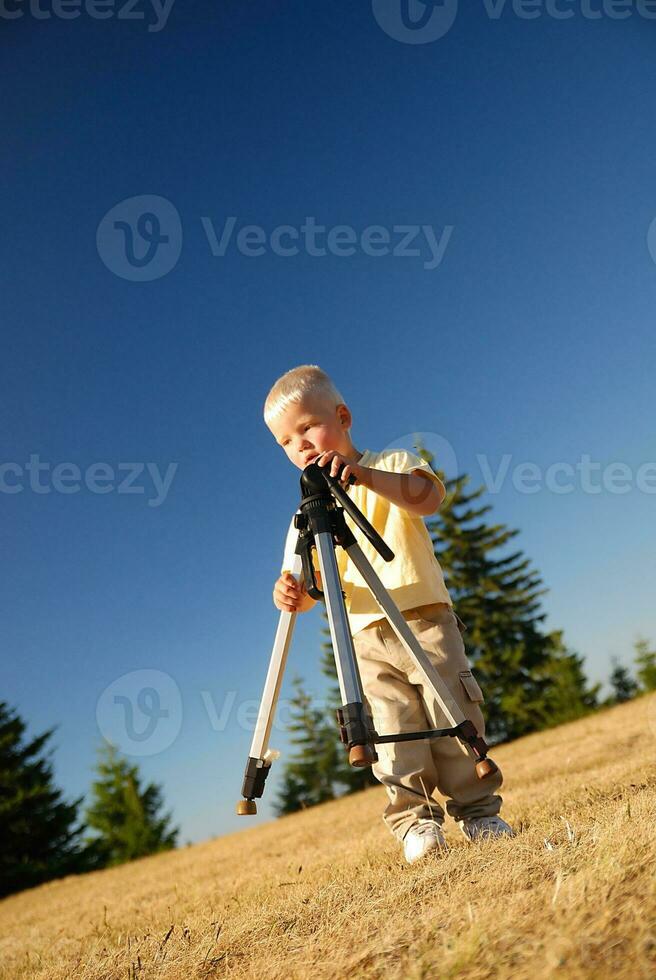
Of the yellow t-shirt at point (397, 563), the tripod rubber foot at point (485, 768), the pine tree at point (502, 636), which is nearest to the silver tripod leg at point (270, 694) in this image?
the yellow t-shirt at point (397, 563)

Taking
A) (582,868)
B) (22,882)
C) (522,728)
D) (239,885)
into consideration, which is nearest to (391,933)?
(582,868)

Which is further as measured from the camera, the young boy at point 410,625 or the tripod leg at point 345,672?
the young boy at point 410,625

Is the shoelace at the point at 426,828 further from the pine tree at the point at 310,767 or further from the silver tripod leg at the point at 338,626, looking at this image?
the pine tree at the point at 310,767

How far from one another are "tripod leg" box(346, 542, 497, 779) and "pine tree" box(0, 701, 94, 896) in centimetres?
2602

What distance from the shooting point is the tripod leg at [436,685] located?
2.75 meters

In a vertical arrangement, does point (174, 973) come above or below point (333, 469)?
below

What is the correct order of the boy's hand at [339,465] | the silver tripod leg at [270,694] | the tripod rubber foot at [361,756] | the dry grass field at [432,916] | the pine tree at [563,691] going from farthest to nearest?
the pine tree at [563,691]
the silver tripod leg at [270,694]
the boy's hand at [339,465]
the tripod rubber foot at [361,756]
the dry grass field at [432,916]

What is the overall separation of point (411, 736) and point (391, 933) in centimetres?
86

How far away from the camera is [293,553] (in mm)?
3312

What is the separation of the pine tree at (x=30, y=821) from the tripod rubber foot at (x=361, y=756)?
85.8ft

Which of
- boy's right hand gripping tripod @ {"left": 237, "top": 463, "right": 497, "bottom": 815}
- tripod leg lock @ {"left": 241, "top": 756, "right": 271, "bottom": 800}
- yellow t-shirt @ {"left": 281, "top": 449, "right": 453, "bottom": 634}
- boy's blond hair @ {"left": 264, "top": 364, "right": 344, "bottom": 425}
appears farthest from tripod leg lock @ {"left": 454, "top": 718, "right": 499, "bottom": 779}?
boy's blond hair @ {"left": 264, "top": 364, "right": 344, "bottom": 425}

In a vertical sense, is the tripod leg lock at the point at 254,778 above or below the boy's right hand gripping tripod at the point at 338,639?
below

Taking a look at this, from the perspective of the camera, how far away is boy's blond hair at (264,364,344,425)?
3391mm

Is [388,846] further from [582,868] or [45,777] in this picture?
[45,777]
